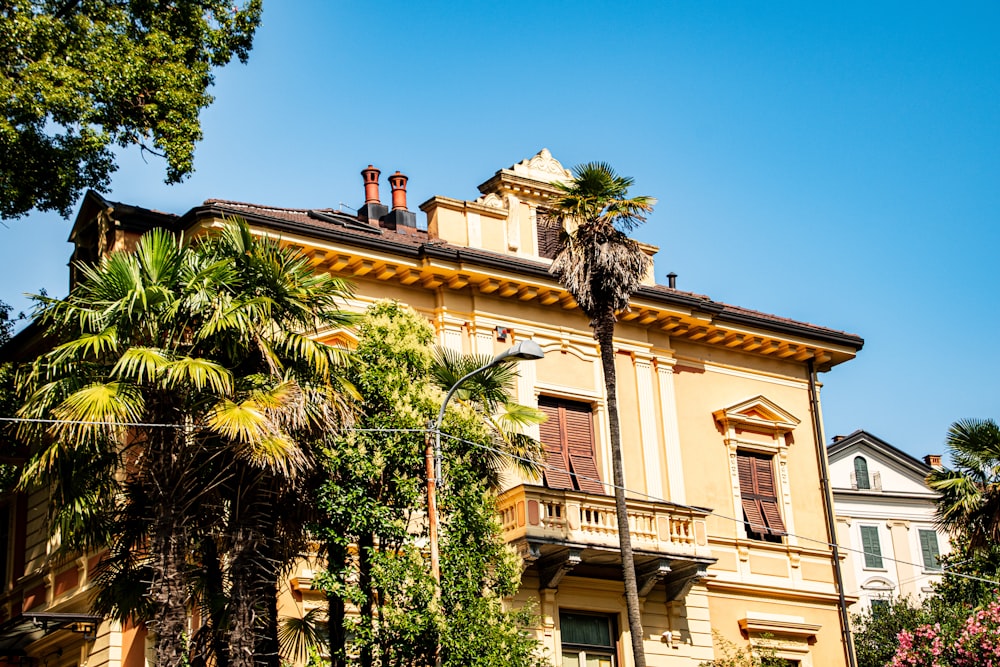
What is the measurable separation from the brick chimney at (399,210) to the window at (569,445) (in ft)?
16.3

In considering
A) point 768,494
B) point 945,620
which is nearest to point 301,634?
point 768,494

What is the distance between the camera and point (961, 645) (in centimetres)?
2569

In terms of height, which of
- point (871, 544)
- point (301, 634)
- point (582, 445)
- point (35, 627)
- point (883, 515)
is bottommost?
point (301, 634)

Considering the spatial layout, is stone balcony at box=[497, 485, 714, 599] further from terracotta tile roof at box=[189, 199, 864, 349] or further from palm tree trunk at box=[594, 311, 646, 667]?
terracotta tile roof at box=[189, 199, 864, 349]

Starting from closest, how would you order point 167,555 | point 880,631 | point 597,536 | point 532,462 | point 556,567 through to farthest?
point 167,555
point 532,462
point 556,567
point 597,536
point 880,631

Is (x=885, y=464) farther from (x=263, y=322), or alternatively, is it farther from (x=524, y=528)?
(x=263, y=322)

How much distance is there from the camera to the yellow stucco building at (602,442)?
Answer: 25.0 meters

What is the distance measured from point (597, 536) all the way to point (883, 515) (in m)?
33.9

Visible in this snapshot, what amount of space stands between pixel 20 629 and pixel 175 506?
904 centimetres

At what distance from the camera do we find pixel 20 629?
984 inches

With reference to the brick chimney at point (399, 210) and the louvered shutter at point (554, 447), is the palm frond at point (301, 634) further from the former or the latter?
the brick chimney at point (399, 210)

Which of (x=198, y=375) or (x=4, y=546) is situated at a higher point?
(x=4, y=546)

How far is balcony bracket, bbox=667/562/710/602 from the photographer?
26.2m

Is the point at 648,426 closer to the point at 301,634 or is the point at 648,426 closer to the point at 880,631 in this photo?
the point at 301,634
